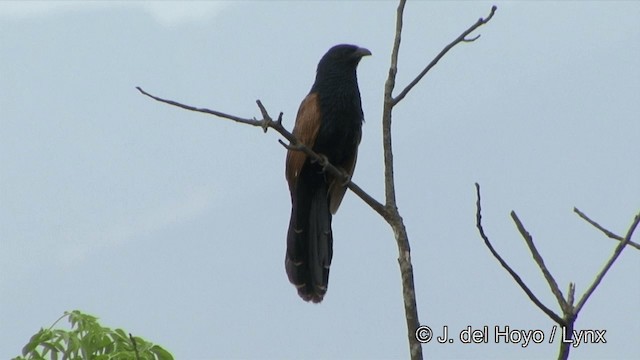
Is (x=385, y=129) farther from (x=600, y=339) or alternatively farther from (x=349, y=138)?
(x=349, y=138)

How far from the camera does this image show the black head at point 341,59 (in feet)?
20.8

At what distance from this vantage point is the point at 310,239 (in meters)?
5.88

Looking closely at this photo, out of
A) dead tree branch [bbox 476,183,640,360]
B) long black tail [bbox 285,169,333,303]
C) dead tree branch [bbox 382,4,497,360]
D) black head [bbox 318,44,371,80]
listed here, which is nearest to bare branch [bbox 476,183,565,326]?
dead tree branch [bbox 476,183,640,360]

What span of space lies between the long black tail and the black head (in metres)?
0.80

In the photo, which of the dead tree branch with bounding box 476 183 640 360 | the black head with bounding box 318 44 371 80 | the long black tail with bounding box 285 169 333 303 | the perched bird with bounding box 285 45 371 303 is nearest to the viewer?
the dead tree branch with bounding box 476 183 640 360

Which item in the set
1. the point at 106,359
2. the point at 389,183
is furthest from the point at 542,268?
the point at 106,359

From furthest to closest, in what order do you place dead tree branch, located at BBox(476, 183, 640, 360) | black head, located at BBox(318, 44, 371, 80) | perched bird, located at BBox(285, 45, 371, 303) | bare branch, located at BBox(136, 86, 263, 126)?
black head, located at BBox(318, 44, 371, 80), perched bird, located at BBox(285, 45, 371, 303), bare branch, located at BBox(136, 86, 263, 126), dead tree branch, located at BBox(476, 183, 640, 360)

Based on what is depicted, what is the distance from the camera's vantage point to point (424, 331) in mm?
3326

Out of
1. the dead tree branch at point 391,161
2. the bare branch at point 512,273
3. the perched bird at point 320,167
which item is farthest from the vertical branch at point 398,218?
the perched bird at point 320,167

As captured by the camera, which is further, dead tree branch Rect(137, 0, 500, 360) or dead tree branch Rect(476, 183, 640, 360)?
dead tree branch Rect(137, 0, 500, 360)

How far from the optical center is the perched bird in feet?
19.0

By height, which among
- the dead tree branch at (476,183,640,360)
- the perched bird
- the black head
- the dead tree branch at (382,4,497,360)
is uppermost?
the black head

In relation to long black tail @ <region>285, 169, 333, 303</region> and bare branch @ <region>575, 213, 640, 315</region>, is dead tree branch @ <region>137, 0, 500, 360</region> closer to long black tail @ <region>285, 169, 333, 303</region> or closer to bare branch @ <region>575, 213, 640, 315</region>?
bare branch @ <region>575, 213, 640, 315</region>

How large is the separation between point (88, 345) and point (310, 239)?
245cm
